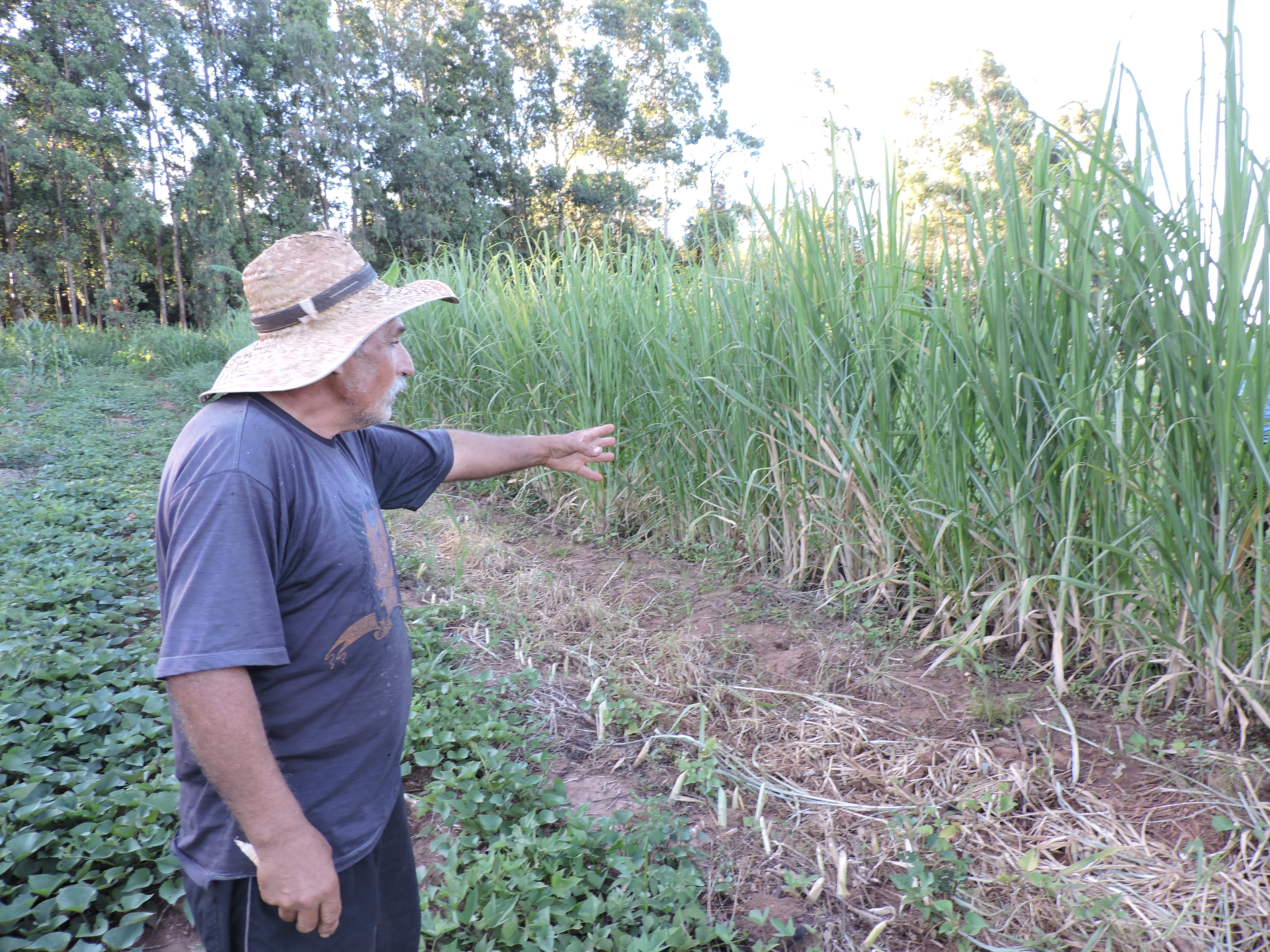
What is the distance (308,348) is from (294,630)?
1.48 ft

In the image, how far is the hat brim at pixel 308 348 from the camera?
3.90 feet

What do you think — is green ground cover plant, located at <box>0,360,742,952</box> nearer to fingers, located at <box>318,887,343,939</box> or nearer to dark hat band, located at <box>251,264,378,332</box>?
fingers, located at <box>318,887,343,939</box>

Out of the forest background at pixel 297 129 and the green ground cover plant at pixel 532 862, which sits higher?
the forest background at pixel 297 129

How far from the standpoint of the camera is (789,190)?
113 inches

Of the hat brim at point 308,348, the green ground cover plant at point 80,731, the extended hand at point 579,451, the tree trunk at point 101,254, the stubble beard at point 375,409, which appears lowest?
the green ground cover plant at point 80,731

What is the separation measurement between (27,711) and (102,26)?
23.0 metres

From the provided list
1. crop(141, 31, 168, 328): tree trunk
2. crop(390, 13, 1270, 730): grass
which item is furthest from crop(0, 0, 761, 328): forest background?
crop(390, 13, 1270, 730): grass

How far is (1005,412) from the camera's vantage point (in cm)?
211

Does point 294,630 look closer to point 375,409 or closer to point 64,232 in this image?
point 375,409

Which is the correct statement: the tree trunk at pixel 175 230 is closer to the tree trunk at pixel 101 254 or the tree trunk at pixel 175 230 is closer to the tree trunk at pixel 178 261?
the tree trunk at pixel 178 261

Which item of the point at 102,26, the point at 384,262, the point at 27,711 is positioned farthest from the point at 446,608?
the point at 102,26

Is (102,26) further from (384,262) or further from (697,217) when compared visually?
(697,217)

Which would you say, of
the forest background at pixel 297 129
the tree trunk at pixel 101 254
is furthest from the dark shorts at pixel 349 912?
the tree trunk at pixel 101 254

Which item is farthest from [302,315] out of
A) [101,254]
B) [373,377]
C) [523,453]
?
[101,254]
